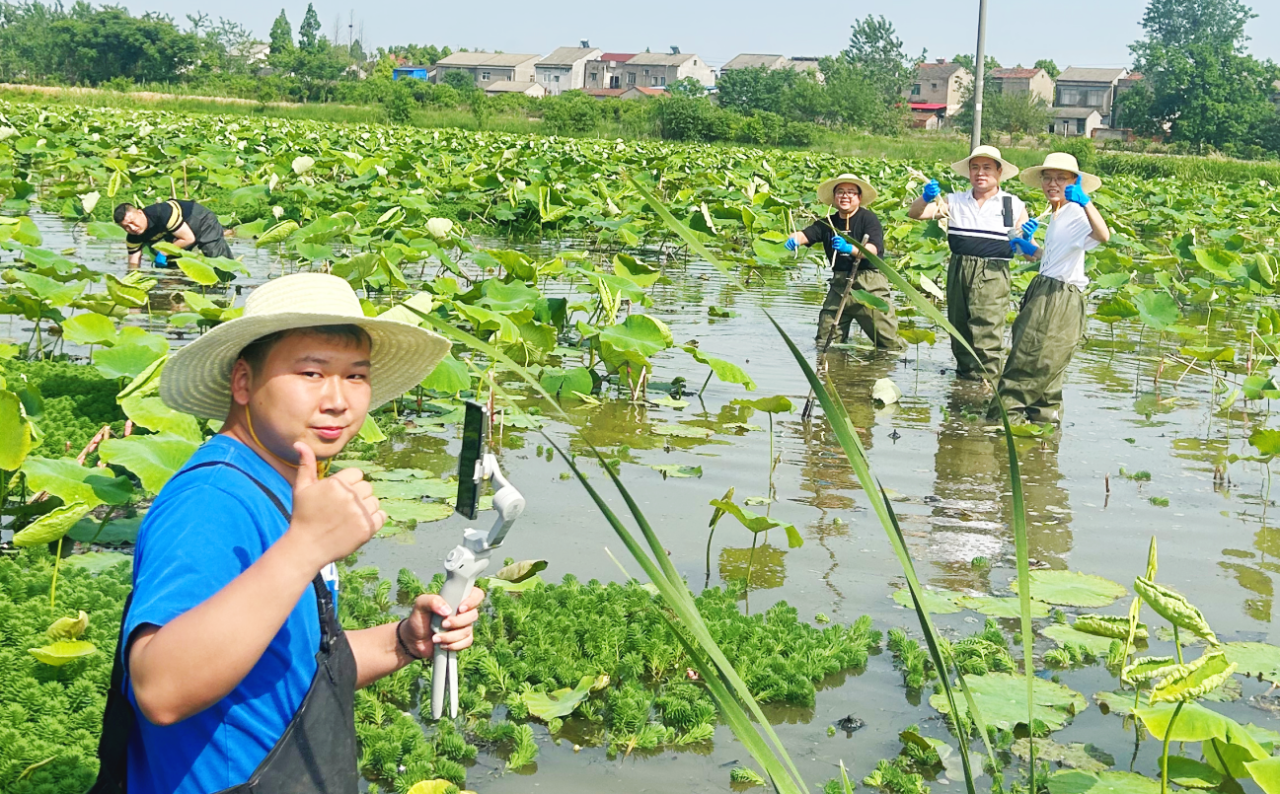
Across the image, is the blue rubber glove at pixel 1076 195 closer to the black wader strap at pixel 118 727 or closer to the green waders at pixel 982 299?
the green waders at pixel 982 299

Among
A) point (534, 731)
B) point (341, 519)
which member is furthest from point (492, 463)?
point (534, 731)

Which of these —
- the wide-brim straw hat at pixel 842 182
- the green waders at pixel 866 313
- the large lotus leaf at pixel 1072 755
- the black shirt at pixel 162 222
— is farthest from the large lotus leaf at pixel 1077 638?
the black shirt at pixel 162 222

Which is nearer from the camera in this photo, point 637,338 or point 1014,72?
point 637,338

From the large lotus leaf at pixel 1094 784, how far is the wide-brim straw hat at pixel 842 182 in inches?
222

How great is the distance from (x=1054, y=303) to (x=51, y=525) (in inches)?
194

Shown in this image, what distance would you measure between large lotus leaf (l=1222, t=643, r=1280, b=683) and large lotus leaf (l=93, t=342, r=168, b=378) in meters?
3.92

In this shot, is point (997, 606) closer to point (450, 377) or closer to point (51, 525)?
point (450, 377)

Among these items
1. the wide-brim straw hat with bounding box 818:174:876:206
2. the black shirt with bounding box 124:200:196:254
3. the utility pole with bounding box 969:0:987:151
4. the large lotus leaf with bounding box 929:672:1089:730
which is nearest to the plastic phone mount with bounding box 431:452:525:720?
the large lotus leaf with bounding box 929:672:1089:730

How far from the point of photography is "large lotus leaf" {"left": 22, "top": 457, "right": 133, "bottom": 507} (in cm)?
356

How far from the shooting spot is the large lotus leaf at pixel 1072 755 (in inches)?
122

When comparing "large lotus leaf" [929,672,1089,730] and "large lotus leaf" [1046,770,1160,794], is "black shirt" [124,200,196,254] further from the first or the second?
"large lotus leaf" [1046,770,1160,794]

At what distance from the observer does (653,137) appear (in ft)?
143

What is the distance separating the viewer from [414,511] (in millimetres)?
4652

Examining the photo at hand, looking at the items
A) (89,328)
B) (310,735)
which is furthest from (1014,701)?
(89,328)
